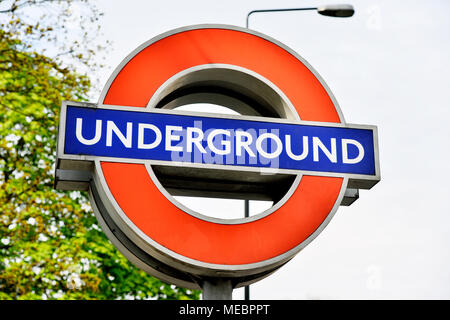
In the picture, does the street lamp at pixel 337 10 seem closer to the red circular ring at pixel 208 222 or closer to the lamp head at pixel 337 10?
the lamp head at pixel 337 10

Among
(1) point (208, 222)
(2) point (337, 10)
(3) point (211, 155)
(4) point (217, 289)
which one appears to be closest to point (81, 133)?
(3) point (211, 155)

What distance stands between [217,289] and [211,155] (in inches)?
35.1

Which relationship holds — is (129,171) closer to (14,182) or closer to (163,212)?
(163,212)

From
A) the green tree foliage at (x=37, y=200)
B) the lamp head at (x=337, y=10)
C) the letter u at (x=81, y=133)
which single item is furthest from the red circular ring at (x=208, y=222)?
the green tree foliage at (x=37, y=200)

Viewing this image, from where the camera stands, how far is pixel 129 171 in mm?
3820

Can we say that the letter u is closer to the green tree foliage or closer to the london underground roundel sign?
the london underground roundel sign

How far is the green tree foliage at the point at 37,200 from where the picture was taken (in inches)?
416

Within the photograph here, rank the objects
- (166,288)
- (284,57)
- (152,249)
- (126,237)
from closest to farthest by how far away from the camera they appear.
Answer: (152,249), (126,237), (284,57), (166,288)

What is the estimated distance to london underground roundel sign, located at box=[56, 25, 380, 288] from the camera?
370 centimetres

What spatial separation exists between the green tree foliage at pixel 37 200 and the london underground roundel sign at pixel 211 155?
688cm

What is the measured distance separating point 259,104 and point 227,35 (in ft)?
2.10

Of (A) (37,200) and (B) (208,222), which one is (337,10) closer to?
(B) (208,222)

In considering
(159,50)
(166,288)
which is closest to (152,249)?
(159,50)

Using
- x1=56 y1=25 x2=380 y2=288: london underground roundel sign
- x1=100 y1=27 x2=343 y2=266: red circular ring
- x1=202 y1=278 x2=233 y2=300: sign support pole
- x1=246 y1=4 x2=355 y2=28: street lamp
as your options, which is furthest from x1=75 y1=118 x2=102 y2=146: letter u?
x1=246 y1=4 x2=355 y2=28: street lamp
